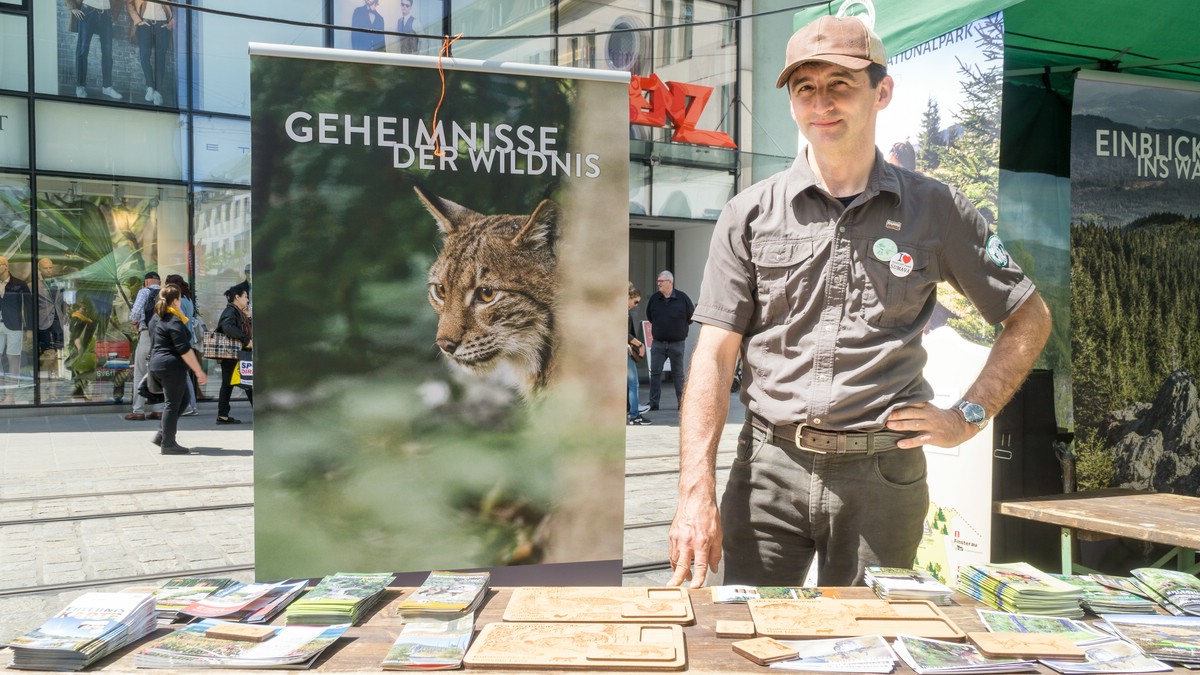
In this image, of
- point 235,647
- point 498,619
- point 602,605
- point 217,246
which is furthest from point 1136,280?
point 217,246

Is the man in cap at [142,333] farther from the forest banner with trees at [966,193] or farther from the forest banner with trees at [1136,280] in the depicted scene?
the forest banner with trees at [1136,280]

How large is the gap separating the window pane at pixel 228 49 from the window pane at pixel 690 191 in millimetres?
6536

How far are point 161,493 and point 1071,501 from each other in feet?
20.5

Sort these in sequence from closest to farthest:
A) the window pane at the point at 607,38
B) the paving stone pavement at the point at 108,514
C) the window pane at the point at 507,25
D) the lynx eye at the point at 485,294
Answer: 1. the lynx eye at the point at 485,294
2. the paving stone pavement at the point at 108,514
3. the window pane at the point at 507,25
4. the window pane at the point at 607,38

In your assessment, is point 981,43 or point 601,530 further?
point 981,43

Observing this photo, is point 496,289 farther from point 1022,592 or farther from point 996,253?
point 1022,592

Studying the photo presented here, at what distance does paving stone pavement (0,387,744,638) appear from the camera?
503cm

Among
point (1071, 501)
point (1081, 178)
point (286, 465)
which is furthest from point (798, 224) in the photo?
point (1081, 178)

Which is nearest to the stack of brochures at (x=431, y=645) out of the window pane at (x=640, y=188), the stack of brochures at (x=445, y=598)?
the stack of brochures at (x=445, y=598)

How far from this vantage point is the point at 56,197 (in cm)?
1281

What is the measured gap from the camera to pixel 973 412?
2336 mm

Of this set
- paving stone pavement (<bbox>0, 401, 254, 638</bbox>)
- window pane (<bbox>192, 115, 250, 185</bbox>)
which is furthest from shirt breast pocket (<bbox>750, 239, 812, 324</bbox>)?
window pane (<bbox>192, 115, 250, 185</bbox>)

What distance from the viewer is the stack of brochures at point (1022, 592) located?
1.97 meters

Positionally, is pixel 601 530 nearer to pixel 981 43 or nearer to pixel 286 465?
pixel 286 465
